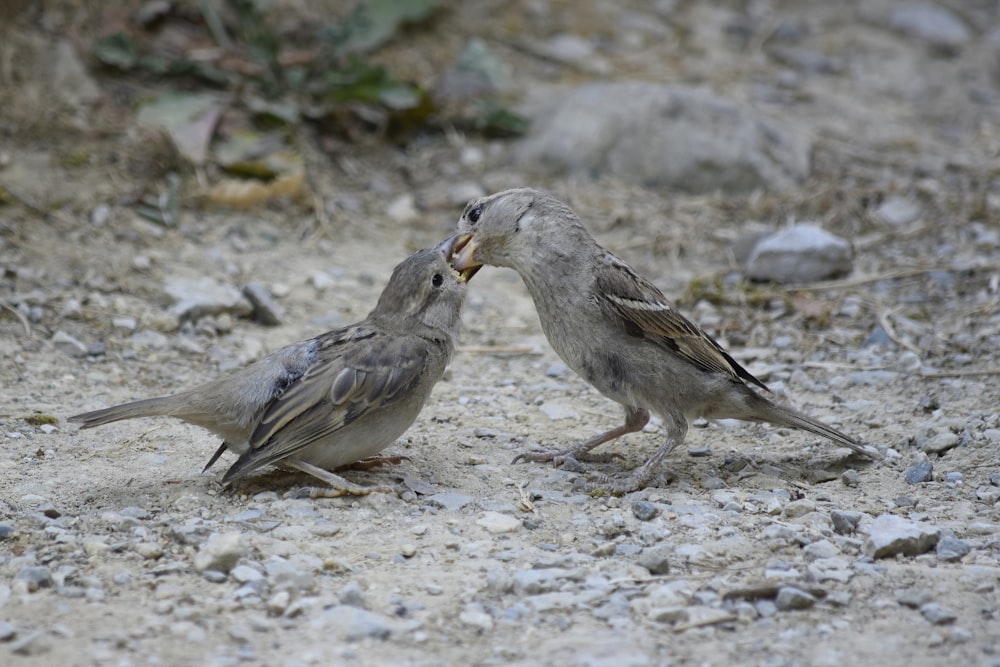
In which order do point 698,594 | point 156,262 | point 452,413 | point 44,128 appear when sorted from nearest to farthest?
1. point 698,594
2. point 452,413
3. point 156,262
4. point 44,128

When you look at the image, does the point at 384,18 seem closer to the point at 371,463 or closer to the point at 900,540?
the point at 371,463

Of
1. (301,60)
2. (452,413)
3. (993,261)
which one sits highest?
(301,60)

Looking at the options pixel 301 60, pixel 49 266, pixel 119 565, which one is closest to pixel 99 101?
pixel 301 60

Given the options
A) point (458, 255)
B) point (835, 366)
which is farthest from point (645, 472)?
point (835, 366)

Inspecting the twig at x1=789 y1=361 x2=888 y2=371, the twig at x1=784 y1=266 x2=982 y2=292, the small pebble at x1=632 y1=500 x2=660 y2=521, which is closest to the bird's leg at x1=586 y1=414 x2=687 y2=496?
the small pebble at x1=632 y1=500 x2=660 y2=521

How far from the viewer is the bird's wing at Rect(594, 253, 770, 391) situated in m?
5.29

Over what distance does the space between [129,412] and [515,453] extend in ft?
5.95

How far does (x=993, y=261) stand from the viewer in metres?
7.64

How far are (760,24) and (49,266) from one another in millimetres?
8132

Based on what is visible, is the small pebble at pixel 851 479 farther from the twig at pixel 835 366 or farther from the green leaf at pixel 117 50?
the green leaf at pixel 117 50

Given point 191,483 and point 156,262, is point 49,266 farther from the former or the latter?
point 191,483

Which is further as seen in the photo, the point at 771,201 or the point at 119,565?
the point at 771,201

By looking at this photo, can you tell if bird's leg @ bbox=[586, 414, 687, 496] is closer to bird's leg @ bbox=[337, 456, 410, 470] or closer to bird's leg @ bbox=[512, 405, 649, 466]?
bird's leg @ bbox=[512, 405, 649, 466]

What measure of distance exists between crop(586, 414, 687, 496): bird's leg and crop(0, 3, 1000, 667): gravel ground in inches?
3.2
